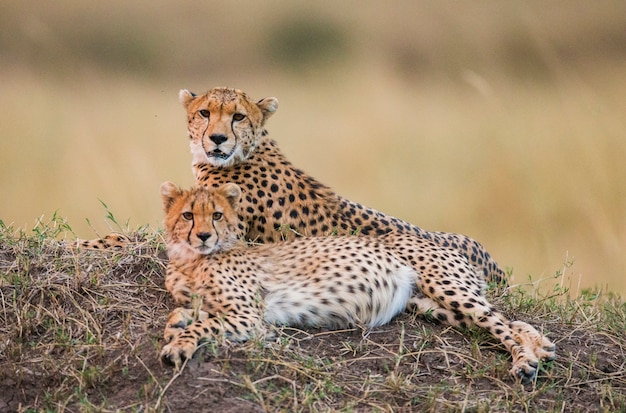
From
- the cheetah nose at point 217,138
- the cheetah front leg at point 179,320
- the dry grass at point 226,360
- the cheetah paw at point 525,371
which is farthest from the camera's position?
the cheetah nose at point 217,138

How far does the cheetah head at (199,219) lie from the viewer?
4.20 m

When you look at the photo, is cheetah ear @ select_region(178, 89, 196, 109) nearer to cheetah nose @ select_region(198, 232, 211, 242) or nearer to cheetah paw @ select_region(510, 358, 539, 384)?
cheetah nose @ select_region(198, 232, 211, 242)

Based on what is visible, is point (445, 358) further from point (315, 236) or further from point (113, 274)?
point (113, 274)

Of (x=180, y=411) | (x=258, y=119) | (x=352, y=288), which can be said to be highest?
(x=258, y=119)

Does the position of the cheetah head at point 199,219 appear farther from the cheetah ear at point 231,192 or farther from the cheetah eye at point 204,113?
the cheetah eye at point 204,113

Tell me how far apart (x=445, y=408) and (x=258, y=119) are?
2.01 m

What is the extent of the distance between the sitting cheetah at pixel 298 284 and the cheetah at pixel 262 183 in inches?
18.9

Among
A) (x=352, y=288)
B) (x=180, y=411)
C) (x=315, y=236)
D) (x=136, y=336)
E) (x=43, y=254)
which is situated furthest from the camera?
(x=315, y=236)

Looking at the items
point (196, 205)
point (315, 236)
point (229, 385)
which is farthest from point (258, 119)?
point (229, 385)

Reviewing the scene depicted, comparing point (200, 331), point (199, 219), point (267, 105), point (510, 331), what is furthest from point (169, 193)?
point (510, 331)

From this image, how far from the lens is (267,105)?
5219 mm

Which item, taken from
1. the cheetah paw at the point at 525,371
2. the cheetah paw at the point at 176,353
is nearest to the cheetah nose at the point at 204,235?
the cheetah paw at the point at 176,353

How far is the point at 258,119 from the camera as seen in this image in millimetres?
5160

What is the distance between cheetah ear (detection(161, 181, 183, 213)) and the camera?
170 inches
